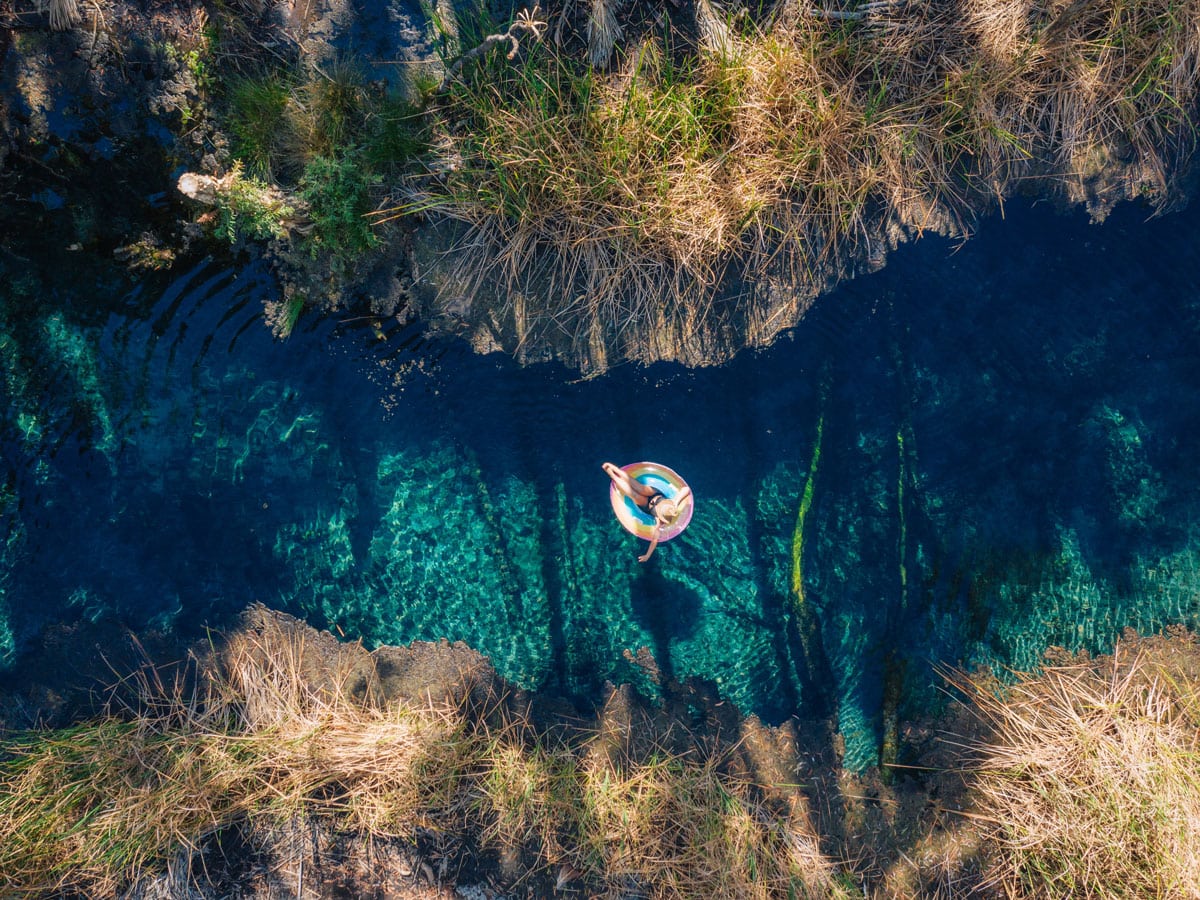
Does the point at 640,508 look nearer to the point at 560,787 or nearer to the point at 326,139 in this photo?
the point at 560,787

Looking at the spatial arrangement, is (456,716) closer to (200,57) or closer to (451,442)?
(451,442)

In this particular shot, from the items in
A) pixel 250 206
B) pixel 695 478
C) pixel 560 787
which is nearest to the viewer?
pixel 250 206

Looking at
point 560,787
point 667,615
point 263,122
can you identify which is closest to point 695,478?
point 667,615

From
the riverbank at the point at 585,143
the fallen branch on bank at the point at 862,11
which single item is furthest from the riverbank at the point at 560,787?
the fallen branch on bank at the point at 862,11

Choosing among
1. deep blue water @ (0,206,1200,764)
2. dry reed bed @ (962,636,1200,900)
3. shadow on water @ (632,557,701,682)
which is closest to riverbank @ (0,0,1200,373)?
deep blue water @ (0,206,1200,764)

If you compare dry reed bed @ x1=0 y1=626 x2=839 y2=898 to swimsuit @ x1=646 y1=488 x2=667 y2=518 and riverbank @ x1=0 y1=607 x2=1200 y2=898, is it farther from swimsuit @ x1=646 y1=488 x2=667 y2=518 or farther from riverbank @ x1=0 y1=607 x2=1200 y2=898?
swimsuit @ x1=646 y1=488 x2=667 y2=518

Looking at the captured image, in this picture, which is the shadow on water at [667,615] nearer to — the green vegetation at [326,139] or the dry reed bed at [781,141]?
the dry reed bed at [781,141]
